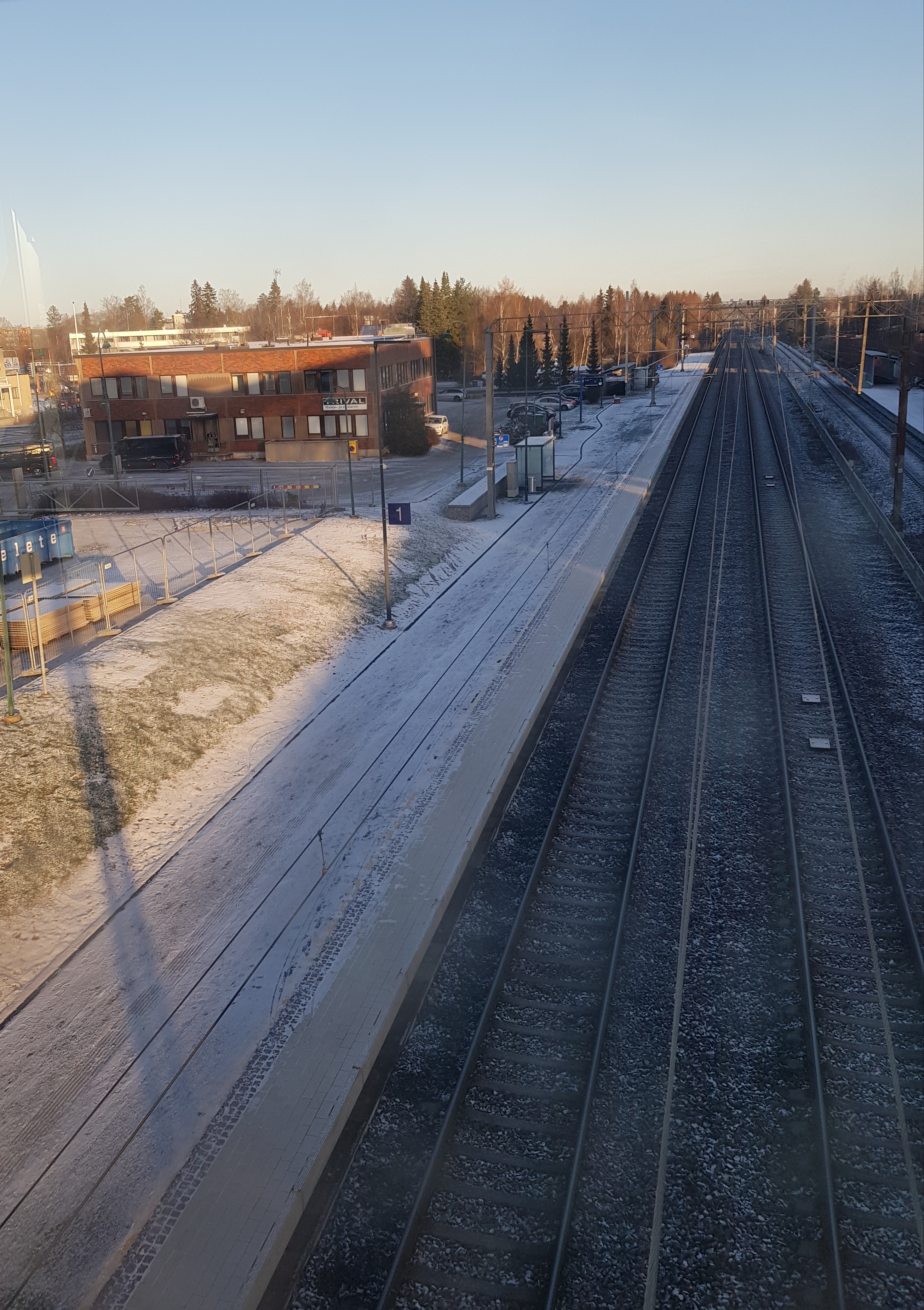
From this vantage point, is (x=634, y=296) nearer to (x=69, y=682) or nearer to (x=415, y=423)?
(x=415, y=423)

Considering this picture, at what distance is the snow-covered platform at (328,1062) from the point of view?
643 cm

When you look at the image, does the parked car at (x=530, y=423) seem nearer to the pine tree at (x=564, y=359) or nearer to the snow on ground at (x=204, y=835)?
the snow on ground at (x=204, y=835)

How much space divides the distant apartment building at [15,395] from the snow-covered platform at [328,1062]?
171 ft

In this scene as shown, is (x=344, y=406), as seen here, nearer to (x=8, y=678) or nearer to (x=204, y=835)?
(x=8, y=678)

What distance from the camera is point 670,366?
330 feet

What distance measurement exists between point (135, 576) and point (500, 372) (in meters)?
84.4

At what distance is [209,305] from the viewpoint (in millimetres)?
137750

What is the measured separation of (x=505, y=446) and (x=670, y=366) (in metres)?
59.0

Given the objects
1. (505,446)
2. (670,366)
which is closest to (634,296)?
(670,366)

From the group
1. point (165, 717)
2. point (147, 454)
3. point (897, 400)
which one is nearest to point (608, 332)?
point (897, 400)

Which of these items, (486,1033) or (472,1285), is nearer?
(472,1285)

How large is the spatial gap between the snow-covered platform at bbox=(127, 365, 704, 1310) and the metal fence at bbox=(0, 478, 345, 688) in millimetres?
7191

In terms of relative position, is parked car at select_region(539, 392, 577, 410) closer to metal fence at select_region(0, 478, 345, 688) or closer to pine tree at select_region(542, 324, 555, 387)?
pine tree at select_region(542, 324, 555, 387)

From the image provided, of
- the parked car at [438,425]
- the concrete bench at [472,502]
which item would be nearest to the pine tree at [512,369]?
the parked car at [438,425]
